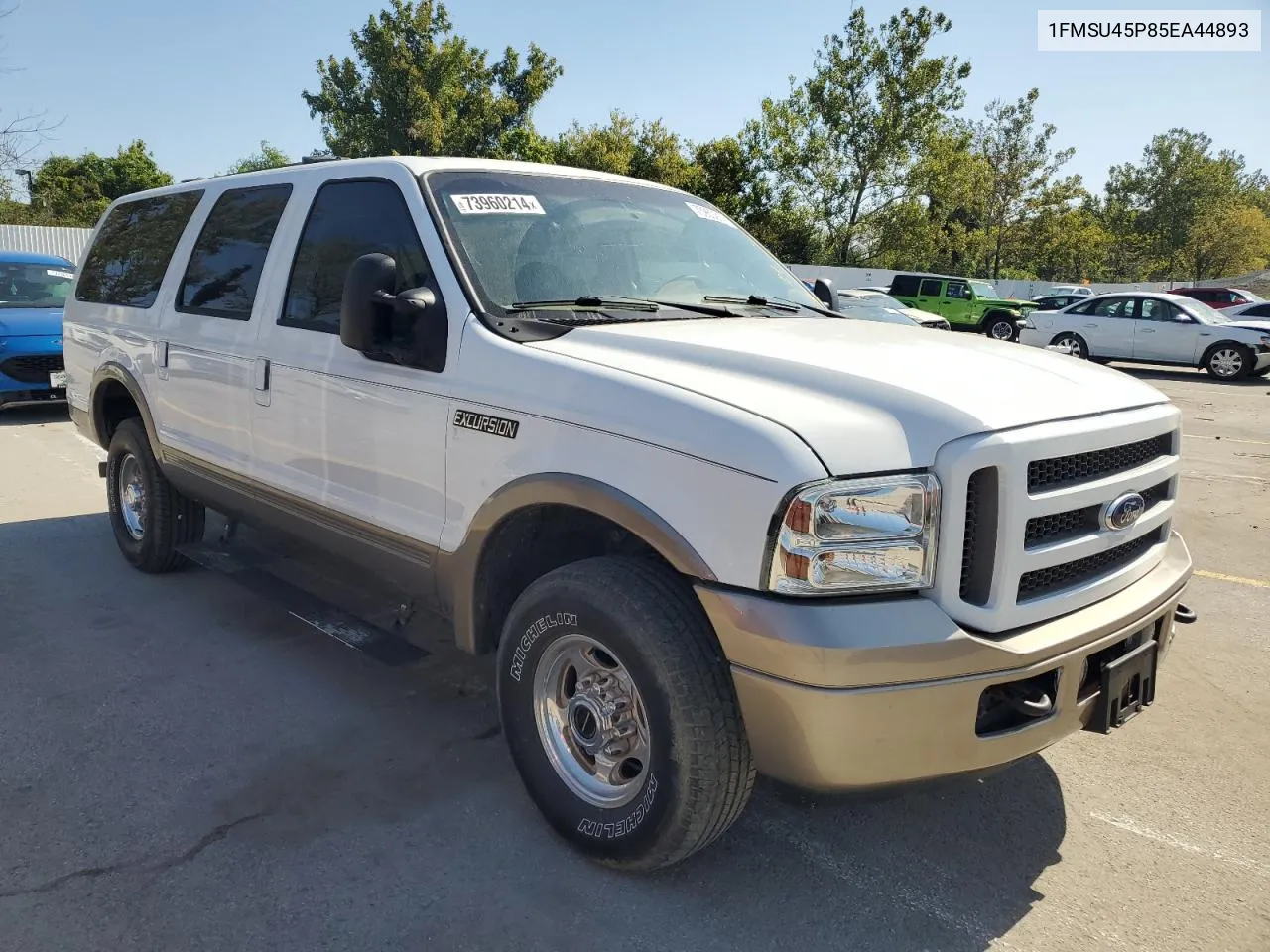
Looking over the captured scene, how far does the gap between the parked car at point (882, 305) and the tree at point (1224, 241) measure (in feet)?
135

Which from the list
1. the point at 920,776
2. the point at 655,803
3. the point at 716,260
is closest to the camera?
the point at 920,776

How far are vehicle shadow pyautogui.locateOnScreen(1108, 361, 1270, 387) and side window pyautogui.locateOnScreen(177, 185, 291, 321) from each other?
16.8 m

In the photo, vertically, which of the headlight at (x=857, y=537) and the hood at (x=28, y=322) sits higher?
the hood at (x=28, y=322)

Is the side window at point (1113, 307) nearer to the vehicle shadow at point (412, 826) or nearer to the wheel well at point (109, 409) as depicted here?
the vehicle shadow at point (412, 826)

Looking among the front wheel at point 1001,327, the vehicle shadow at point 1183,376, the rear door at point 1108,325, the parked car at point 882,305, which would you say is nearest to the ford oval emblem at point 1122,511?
the parked car at point 882,305

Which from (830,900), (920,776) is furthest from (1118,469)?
(830,900)

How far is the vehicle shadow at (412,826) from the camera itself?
8.34 feet

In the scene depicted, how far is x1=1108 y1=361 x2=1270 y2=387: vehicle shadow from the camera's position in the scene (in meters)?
18.2

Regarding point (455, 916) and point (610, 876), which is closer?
point (455, 916)

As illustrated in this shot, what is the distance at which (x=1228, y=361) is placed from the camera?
60.5 feet

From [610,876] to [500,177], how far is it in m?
A: 2.48

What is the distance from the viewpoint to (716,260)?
154 inches

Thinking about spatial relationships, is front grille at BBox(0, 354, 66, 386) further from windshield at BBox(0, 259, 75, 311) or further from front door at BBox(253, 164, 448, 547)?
front door at BBox(253, 164, 448, 547)

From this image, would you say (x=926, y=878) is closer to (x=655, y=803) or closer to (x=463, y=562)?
(x=655, y=803)
